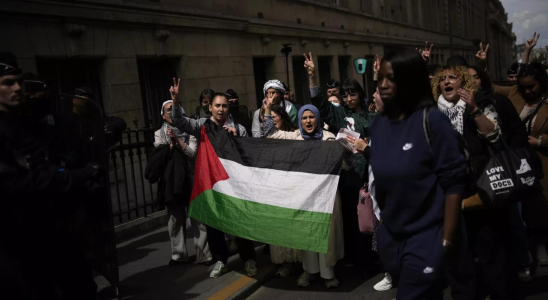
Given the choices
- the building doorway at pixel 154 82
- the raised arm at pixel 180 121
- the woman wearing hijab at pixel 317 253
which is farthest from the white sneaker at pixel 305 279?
the building doorway at pixel 154 82

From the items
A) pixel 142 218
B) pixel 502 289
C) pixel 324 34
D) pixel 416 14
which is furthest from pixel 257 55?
pixel 416 14

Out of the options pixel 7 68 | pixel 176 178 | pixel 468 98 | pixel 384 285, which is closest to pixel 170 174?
pixel 176 178

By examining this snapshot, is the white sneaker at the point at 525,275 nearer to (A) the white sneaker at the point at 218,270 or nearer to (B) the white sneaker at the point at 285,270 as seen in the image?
(B) the white sneaker at the point at 285,270

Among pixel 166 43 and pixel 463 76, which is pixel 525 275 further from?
pixel 166 43

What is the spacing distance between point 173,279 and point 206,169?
1232 millimetres

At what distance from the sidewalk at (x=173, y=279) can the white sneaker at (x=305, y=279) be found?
46 cm

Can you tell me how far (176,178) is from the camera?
5871mm

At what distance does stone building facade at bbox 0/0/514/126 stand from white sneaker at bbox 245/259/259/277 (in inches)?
248

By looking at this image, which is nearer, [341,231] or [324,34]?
[341,231]

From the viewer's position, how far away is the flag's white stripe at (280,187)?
4902 mm

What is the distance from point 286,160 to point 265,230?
0.72m

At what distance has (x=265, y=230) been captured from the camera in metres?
5.04

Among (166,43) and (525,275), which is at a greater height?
(166,43)

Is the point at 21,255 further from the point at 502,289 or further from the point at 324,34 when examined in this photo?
the point at 324,34
